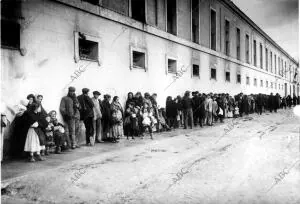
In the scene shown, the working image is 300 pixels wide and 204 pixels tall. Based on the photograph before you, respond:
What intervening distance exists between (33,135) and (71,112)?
1.61 meters

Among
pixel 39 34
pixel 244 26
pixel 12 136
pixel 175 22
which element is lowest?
pixel 12 136

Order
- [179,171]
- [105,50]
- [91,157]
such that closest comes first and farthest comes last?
[179,171] → [91,157] → [105,50]

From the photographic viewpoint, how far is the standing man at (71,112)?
797cm

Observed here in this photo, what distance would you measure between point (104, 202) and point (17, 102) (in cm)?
412

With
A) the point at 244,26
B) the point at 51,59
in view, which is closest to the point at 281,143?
the point at 51,59

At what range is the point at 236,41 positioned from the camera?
24.8 metres

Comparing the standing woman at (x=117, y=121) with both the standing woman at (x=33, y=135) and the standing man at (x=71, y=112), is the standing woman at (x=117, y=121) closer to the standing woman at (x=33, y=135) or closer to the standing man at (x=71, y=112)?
the standing man at (x=71, y=112)

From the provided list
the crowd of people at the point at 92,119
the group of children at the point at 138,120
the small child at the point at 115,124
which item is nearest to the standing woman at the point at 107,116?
the crowd of people at the point at 92,119

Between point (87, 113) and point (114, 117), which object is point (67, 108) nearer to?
point (87, 113)

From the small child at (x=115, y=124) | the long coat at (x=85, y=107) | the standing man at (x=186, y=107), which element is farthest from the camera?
the standing man at (x=186, y=107)

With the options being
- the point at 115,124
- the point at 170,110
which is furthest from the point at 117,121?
the point at 170,110

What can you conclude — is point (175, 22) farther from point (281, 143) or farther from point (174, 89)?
point (281, 143)

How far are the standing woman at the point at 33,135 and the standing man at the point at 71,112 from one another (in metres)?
1.35

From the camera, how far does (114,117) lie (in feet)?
29.6
